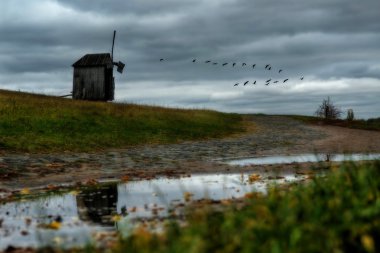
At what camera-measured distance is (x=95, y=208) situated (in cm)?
824

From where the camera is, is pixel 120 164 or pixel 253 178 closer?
pixel 253 178

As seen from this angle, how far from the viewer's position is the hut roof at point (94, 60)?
48812 mm

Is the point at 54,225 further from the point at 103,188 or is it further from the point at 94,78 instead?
the point at 94,78

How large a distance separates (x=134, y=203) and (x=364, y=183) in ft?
12.8

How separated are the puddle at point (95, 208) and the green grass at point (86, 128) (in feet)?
37.7

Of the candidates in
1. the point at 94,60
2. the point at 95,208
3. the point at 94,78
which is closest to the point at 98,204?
the point at 95,208

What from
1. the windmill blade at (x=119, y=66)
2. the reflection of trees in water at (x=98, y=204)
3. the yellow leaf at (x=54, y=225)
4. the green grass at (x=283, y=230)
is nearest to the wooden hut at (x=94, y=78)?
the windmill blade at (x=119, y=66)

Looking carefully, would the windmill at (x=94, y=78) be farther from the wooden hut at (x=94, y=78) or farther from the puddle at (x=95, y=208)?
the puddle at (x=95, y=208)

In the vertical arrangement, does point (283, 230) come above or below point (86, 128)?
below

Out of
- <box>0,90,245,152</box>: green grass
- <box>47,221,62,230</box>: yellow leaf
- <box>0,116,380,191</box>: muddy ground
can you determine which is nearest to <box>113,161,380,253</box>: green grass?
<box>47,221,62,230</box>: yellow leaf

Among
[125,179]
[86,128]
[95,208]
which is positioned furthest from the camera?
[86,128]

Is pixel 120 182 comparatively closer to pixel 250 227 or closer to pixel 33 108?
pixel 250 227

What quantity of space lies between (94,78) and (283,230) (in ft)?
151

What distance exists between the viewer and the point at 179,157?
19.0 m
